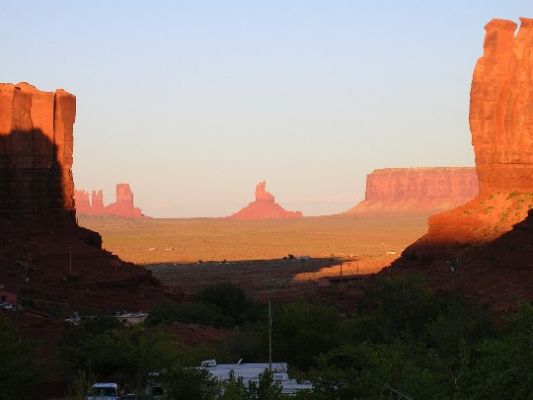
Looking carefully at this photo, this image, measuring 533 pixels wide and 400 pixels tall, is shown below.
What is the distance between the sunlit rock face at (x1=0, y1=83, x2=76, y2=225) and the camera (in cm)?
6994

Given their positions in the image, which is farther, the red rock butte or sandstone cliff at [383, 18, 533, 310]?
the red rock butte

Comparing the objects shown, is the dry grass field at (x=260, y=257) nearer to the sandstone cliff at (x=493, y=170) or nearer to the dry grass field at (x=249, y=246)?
the dry grass field at (x=249, y=246)

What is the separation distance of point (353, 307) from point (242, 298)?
23.9ft

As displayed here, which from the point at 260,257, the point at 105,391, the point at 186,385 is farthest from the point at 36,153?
the point at 260,257

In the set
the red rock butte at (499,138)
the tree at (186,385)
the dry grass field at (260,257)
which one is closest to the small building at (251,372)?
the tree at (186,385)

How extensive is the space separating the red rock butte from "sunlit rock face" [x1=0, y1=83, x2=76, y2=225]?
69.1ft

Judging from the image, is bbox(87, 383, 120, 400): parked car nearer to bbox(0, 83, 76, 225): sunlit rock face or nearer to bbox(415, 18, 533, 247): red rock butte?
bbox(0, 83, 76, 225): sunlit rock face

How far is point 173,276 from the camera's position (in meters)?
110

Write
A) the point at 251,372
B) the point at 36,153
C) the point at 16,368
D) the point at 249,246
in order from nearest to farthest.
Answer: the point at 16,368
the point at 251,372
the point at 36,153
the point at 249,246

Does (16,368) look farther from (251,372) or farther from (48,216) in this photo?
(48,216)

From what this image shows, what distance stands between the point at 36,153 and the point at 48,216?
11.1ft

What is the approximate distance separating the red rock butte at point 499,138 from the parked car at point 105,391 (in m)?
42.4

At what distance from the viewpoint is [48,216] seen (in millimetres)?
70500

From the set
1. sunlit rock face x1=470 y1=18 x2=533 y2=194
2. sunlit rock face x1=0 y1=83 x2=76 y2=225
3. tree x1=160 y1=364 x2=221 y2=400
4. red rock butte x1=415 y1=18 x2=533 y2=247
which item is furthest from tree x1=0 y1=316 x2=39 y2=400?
sunlit rock face x1=470 y1=18 x2=533 y2=194
